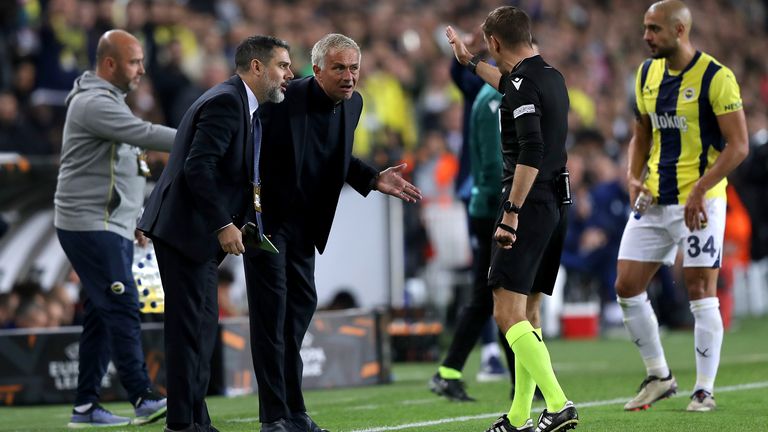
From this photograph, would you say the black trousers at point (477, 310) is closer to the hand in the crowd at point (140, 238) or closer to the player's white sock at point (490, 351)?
the player's white sock at point (490, 351)

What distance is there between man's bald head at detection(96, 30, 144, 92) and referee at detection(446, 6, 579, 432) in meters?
2.46

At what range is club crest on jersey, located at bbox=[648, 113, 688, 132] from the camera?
8188mm

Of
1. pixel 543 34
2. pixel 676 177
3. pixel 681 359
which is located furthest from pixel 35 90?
pixel 543 34

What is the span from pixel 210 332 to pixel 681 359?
22.6ft

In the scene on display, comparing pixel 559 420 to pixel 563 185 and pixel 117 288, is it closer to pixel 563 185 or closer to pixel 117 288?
pixel 563 185

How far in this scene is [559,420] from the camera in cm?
659

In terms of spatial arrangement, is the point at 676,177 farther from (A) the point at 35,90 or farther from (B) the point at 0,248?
(A) the point at 35,90

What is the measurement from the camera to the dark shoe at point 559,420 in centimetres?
659

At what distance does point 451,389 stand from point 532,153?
2.90 m

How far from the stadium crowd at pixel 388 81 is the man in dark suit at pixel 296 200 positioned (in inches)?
106

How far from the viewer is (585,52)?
81.9 ft

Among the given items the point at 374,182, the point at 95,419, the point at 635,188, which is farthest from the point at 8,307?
the point at 635,188

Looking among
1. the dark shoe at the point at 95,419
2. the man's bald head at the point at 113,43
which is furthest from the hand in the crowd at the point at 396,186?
the dark shoe at the point at 95,419

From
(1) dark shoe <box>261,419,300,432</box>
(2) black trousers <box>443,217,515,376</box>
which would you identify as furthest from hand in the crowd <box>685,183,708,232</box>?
(1) dark shoe <box>261,419,300,432</box>
